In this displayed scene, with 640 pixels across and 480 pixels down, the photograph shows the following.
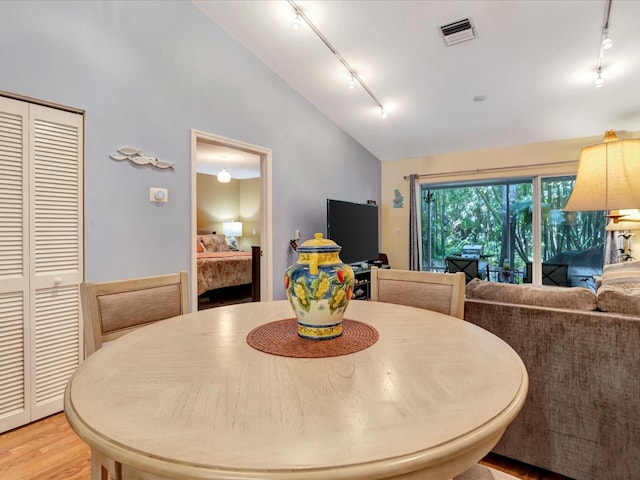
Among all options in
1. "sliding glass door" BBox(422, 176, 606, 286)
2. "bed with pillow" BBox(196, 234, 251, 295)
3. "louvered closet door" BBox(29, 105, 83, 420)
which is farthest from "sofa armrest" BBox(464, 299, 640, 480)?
"bed with pillow" BBox(196, 234, 251, 295)

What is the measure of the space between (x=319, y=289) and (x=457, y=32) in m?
2.96

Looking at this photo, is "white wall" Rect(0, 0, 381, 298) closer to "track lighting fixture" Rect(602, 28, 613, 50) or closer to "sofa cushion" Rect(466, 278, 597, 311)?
"sofa cushion" Rect(466, 278, 597, 311)

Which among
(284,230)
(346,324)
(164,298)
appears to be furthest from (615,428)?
(284,230)

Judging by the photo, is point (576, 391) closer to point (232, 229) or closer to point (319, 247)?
point (319, 247)

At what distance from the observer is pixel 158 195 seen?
2709 mm

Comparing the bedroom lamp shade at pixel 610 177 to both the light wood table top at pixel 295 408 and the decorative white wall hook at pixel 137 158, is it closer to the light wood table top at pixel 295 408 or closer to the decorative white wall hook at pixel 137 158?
the light wood table top at pixel 295 408

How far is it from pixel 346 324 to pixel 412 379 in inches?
18.5

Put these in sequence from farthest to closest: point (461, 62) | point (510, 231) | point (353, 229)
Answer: point (510, 231)
point (353, 229)
point (461, 62)

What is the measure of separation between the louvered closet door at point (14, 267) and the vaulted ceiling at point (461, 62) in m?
1.86

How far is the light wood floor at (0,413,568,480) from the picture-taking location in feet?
5.35

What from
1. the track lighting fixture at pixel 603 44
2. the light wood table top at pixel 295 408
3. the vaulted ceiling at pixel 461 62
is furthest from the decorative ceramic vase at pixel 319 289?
the track lighting fixture at pixel 603 44

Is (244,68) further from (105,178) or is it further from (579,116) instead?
(579,116)

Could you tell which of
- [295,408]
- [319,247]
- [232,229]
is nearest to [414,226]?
[232,229]

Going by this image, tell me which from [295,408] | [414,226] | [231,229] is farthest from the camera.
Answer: [231,229]
